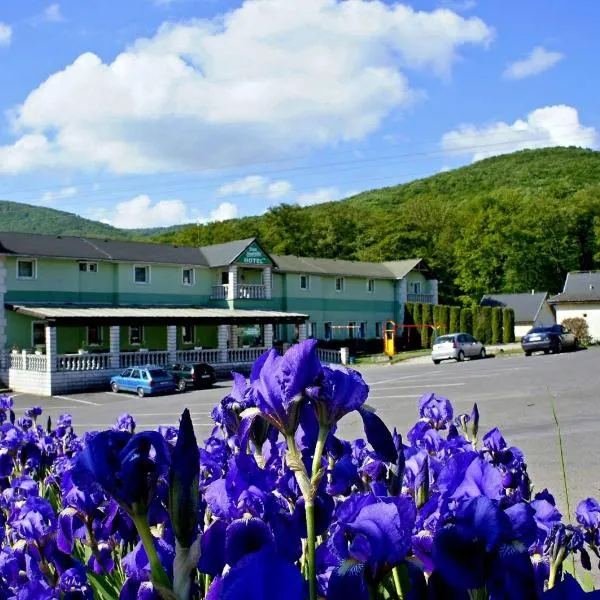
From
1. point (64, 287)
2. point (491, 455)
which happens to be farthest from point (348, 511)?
point (64, 287)

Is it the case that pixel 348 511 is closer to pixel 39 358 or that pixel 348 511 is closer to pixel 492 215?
pixel 39 358

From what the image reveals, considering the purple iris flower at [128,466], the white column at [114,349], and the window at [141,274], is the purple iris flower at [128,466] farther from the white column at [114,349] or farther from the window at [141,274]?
the window at [141,274]

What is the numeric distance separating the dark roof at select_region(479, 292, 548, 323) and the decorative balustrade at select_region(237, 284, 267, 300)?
24.5m

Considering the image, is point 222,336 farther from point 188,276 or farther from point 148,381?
point 148,381

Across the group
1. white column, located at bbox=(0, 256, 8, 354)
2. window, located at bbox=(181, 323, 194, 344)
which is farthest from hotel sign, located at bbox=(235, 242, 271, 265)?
white column, located at bbox=(0, 256, 8, 354)

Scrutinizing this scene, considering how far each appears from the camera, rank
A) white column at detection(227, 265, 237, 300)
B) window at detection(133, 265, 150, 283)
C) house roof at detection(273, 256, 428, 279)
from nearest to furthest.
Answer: window at detection(133, 265, 150, 283), white column at detection(227, 265, 237, 300), house roof at detection(273, 256, 428, 279)

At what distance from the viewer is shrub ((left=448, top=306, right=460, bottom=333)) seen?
162 feet

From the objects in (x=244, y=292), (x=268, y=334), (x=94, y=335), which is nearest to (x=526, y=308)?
A: (x=244, y=292)

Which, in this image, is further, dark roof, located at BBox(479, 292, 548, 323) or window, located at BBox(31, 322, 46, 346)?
dark roof, located at BBox(479, 292, 548, 323)

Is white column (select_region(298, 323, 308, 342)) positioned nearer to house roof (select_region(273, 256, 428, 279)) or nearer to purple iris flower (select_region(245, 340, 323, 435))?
house roof (select_region(273, 256, 428, 279))

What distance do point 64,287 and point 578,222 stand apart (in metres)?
57.4

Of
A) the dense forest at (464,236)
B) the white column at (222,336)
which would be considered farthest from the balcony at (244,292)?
the dense forest at (464,236)

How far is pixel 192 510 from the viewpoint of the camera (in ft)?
3.46

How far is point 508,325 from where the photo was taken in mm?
52938
